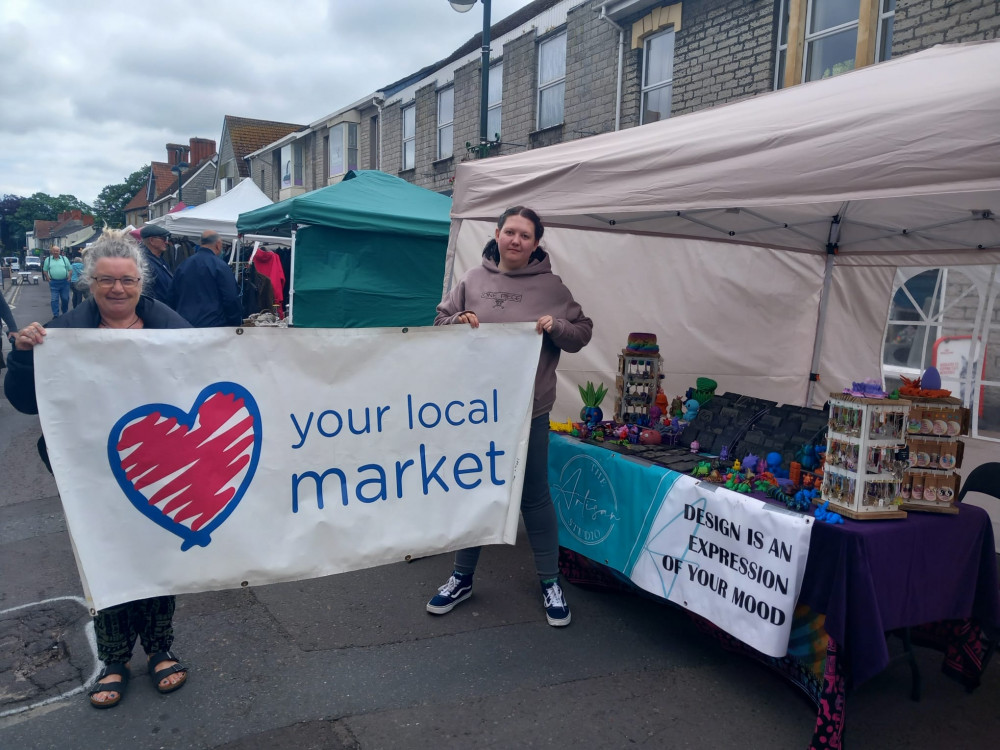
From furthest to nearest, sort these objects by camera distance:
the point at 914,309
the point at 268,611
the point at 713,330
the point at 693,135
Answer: the point at 914,309, the point at 713,330, the point at 268,611, the point at 693,135

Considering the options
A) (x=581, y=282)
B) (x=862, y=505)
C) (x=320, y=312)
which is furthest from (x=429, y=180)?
(x=862, y=505)

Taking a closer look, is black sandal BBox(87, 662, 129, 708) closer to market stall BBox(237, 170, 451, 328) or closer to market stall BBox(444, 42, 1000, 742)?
market stall BBox(444, 42, 1000, 742)

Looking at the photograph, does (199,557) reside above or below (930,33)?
below

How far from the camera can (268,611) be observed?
11.4ft

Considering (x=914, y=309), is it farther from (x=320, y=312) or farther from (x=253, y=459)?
(x=253, y=459)

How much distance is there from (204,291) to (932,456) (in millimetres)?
6096

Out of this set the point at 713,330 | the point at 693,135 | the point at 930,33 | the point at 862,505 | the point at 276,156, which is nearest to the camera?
the point at 862,505

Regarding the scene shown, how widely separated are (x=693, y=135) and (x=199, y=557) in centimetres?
247

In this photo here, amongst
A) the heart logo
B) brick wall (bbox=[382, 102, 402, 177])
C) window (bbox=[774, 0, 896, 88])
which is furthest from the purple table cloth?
brick wall (bbox=[382, 102, 402, 177])

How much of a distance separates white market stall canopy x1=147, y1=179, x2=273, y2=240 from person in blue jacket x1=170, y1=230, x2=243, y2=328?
4.71 m

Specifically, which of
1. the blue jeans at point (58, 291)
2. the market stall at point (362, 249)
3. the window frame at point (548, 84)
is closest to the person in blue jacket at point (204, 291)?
the market stall at point (362, 249)

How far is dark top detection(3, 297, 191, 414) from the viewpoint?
230 centimetres

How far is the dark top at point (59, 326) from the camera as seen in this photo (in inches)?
90.7

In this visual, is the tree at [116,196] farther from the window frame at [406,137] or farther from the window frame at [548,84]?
the window frame at [548,84]
